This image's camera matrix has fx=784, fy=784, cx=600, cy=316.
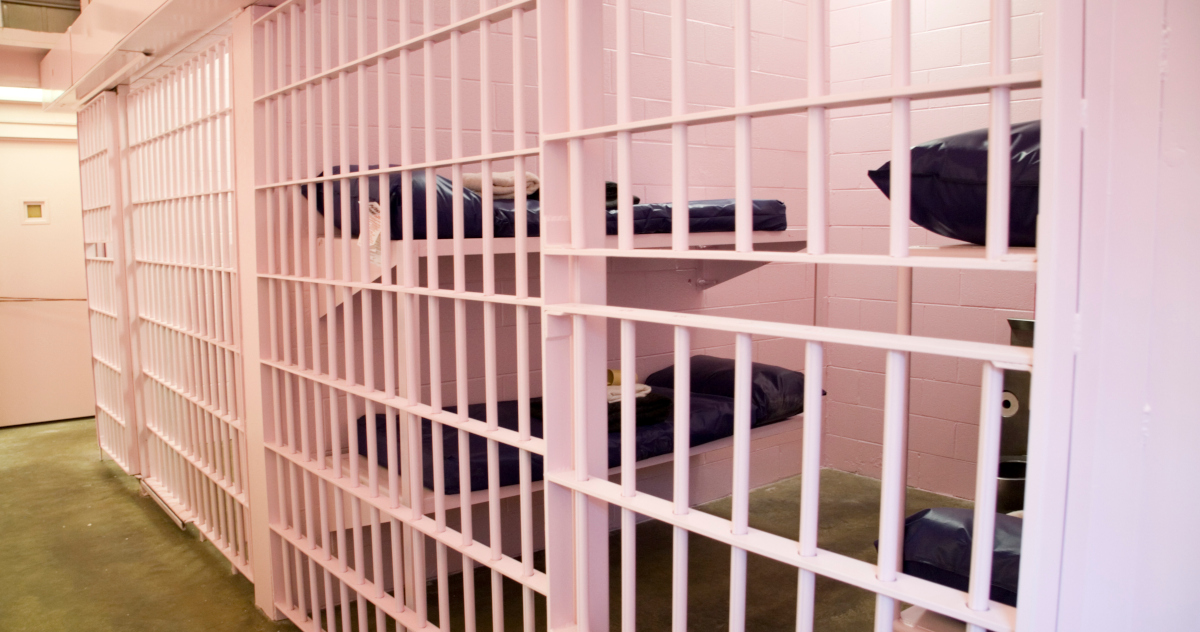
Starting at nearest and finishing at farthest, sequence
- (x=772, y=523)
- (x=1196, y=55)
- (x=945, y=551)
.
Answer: (x=1196, y=55), (x=945, y=551), (x=772, y=523)

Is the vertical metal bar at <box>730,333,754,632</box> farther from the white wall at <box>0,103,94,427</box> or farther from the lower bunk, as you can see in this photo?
the white wall at <box>0,103,94,427</box>

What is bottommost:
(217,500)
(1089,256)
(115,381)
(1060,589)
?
(217,500)

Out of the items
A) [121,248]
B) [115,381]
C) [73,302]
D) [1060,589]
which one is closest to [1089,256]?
[1060,589]

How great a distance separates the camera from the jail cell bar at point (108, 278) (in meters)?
3.74

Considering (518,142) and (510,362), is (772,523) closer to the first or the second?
(510,362)

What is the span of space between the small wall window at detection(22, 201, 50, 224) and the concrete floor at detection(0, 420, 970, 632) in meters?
1.88

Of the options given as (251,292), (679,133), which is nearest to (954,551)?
(679,133)

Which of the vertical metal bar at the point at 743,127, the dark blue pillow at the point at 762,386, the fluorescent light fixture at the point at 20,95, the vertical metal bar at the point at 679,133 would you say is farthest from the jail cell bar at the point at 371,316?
the fluorescent light fixture at the point at 20,95

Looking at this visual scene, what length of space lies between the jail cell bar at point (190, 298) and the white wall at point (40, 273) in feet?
6.62

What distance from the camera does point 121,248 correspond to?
3760mm

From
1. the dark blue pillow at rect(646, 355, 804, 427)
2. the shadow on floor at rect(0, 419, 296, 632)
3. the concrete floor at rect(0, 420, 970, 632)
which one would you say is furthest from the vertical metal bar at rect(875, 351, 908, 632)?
the shadow on floor at rect(0, 419, 296, 632)

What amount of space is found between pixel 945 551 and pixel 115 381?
414 centimetres

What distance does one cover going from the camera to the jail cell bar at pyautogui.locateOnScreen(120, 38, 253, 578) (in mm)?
2719

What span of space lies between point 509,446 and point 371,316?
2.07ft
